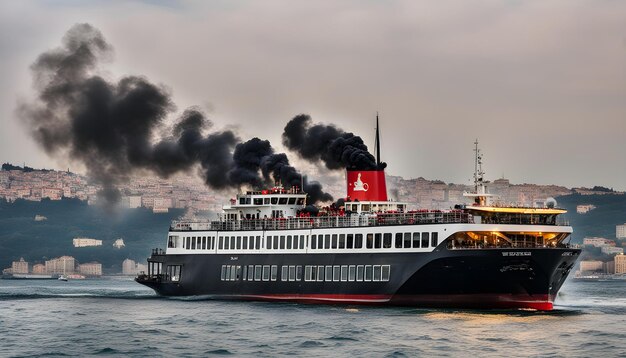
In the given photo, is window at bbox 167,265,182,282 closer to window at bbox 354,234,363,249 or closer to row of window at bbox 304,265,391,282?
row of window at bbox 304,265,391,282

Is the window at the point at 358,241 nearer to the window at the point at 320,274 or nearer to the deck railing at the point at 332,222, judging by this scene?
the deck railing at the point at 332,222

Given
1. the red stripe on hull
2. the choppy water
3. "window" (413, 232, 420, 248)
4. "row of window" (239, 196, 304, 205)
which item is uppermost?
"row of window" (239, 196, 304, 205)

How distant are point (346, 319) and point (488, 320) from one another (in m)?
8.37

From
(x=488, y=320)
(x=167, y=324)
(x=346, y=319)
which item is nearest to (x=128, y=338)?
(x=167, y=324)

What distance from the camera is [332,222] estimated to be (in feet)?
266

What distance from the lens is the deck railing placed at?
73.2m

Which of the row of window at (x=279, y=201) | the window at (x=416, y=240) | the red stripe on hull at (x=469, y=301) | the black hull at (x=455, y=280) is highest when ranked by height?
the row of window at (x=279, y=201)

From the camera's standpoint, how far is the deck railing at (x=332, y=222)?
240 ft

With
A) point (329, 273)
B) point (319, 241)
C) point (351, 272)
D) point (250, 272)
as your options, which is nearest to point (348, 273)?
point (351, 272)

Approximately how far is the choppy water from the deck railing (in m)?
5.91

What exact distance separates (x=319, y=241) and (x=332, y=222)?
1641mm

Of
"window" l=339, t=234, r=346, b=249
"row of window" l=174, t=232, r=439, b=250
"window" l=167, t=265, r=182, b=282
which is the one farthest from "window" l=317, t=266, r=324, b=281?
"window" l=167, t=265, r=182, b=282

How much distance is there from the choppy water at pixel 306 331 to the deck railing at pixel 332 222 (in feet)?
19.4

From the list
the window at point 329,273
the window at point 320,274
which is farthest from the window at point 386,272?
the window at point 320,274
